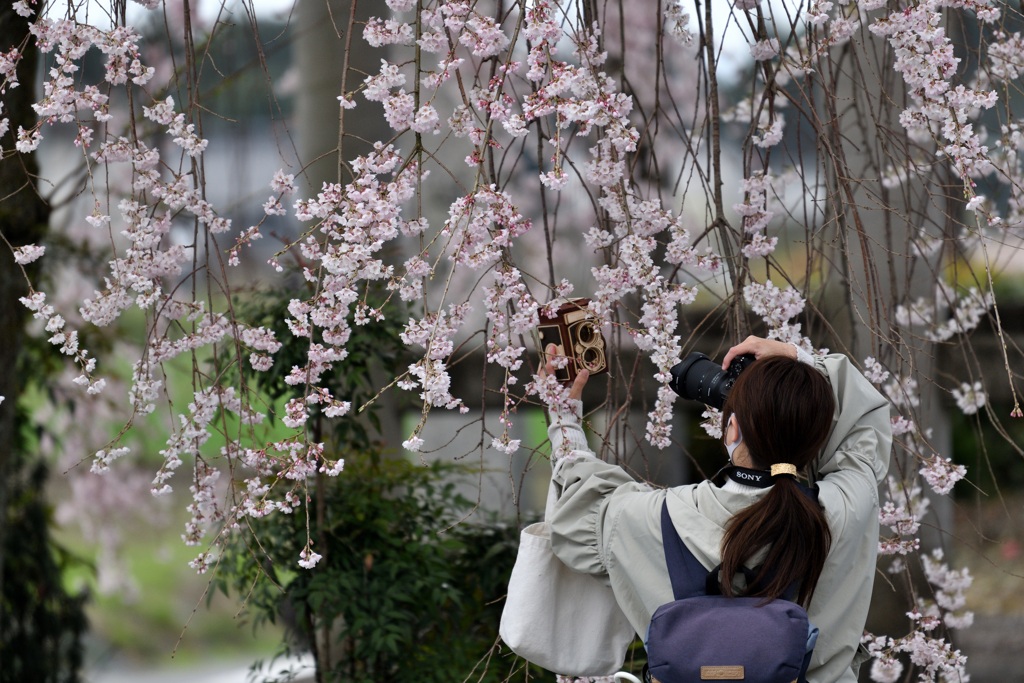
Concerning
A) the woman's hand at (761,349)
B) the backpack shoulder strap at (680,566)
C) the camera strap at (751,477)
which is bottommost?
the backpack shoulder strap at (680,566)

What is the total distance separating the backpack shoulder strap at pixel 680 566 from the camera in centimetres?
133

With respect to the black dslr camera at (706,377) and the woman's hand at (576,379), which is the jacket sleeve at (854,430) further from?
the woman's hand at (576,379)

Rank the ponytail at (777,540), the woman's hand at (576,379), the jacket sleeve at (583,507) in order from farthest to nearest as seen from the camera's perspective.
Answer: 1. the woman's hand at (576,379)
2. the jacket sleeve at (583,507)
3. the ponytail at (777,540)

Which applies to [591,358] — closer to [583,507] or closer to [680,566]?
[583,507]

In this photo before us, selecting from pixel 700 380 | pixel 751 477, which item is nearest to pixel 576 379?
pixel 700 380

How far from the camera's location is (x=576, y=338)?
1604mm

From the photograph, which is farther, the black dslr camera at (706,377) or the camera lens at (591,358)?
the camera lens at (591,358)

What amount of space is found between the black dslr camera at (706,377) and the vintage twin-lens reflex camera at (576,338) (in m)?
0.12

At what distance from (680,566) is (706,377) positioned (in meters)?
0.28

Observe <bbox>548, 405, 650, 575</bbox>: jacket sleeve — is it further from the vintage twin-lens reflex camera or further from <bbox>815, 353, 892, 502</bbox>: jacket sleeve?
<bbox>815, 353, 892, 502</bbox>: jacket sleeve

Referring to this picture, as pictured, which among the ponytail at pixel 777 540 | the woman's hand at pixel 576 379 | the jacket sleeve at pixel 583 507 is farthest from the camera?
the woman's hand at pixel 576 379

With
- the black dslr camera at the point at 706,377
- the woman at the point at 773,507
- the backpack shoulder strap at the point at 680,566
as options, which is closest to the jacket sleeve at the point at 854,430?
the woman at the point at 773,507

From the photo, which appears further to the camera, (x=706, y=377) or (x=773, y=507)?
(x=706, y=377)

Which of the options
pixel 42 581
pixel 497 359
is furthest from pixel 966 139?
pixel 42 581
